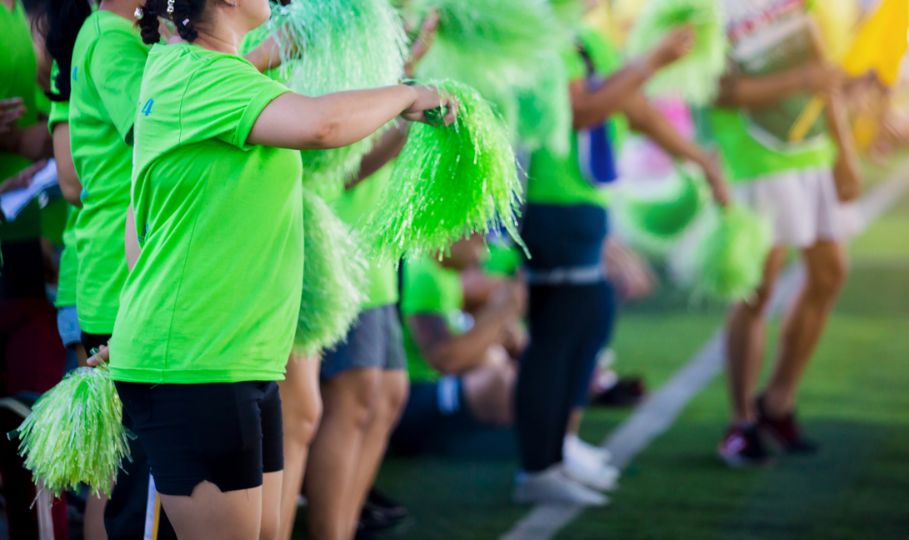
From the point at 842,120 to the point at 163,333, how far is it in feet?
12.2

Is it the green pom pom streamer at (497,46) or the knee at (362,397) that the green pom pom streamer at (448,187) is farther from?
the knee at (362,397)

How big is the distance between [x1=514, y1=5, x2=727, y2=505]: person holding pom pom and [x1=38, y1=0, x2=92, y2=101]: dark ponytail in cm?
185

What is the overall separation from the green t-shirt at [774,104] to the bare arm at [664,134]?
17.4 inches

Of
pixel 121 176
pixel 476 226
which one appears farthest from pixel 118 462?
pixel 476 226

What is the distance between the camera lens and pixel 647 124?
5.02 m

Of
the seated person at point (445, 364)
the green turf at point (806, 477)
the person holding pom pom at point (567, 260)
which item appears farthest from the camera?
the seated person at point (445, 364)

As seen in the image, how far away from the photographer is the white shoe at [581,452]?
4992 millimetres

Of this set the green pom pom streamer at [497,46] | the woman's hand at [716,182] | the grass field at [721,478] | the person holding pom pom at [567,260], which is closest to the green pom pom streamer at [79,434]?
the green pom pom streamer at [497,46]

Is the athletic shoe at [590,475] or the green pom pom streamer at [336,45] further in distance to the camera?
the athletic shoe at [590,475]

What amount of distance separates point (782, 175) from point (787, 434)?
41.3 inches

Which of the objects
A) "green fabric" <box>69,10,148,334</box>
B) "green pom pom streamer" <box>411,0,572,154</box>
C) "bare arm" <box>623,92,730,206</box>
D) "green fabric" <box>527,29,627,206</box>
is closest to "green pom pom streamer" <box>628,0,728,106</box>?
"bare arm" <box>623,92,730,206</box>

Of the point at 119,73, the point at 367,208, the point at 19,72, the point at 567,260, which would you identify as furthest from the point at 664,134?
the point at 119,73

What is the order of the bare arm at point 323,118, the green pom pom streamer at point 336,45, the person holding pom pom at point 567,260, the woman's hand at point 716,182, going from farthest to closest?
the woman's hand at point 716,182
the person holding pom pom at point 567,260
the green pom pom streamer at point 336,45
the bare arm at point 323,118

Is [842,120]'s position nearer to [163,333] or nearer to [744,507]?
[744,507]
